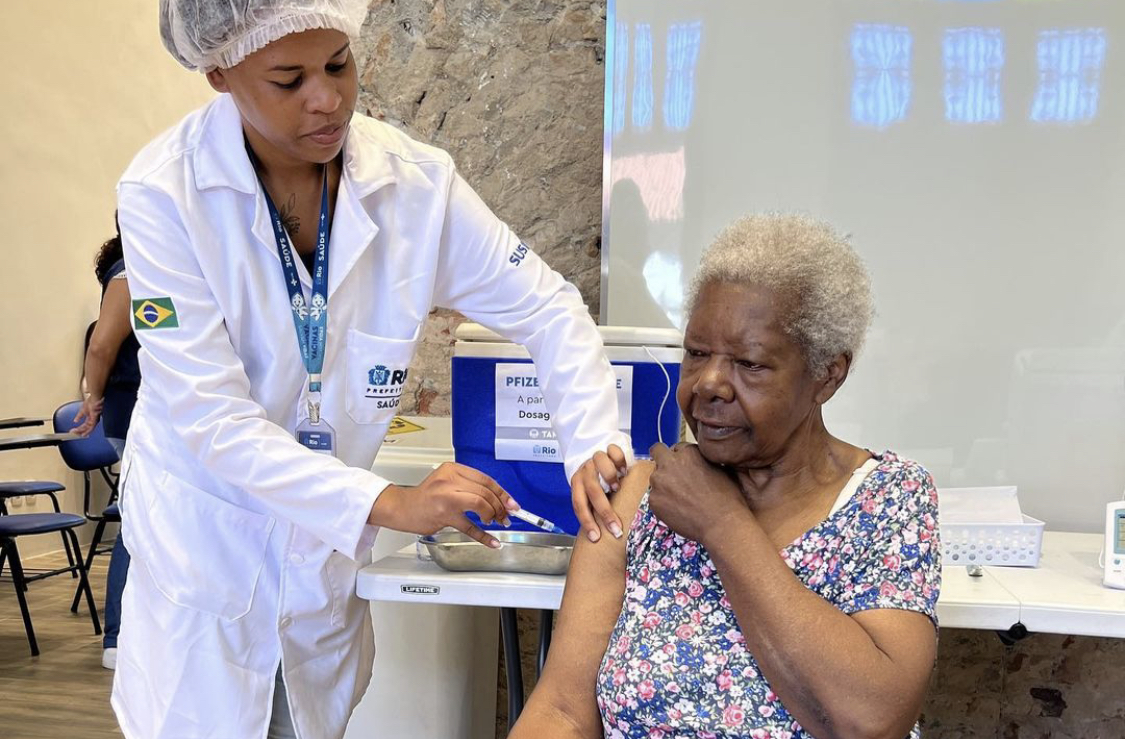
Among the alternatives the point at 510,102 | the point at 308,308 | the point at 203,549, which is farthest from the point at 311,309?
the point at 510,102

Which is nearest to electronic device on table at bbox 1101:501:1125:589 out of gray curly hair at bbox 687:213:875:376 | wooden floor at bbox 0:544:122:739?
gray curly hair at bbox 687:213:875:376

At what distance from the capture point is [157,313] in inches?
56.6

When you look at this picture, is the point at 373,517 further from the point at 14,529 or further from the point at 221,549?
the point at 14,529

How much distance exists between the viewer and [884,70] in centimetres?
237

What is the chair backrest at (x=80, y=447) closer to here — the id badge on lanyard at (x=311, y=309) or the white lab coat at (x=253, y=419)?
the white lab coat at (x=253, y=419)

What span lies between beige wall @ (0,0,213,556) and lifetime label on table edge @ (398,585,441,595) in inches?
193

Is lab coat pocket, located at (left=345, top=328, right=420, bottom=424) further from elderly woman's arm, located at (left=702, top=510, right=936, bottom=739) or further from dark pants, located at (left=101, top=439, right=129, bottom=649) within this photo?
dark pants, located at (left=101, top=439, right=129, bottom=649)

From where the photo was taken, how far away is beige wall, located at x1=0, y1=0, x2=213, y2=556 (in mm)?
5777

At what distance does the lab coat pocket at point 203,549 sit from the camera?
149cm

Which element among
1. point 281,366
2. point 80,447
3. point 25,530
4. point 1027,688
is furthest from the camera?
point 80,447

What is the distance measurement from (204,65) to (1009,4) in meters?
1.75

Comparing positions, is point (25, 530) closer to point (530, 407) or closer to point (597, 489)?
point (530, 407)

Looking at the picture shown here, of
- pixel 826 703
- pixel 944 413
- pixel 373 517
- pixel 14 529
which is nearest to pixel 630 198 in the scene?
pixel 944 413

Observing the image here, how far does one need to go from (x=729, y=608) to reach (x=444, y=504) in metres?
0.39
